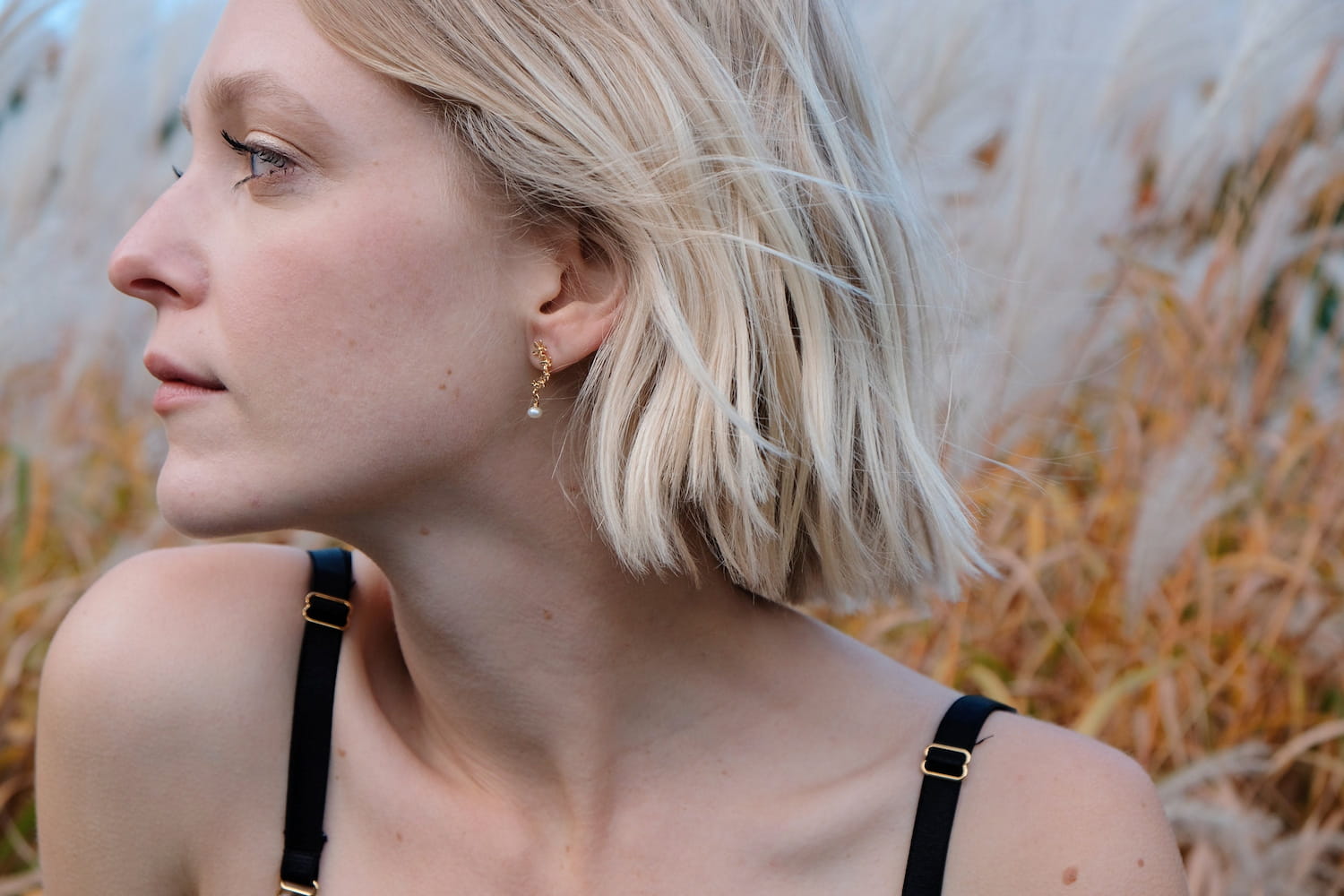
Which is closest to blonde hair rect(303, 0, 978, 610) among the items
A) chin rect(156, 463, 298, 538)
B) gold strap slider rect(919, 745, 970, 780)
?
gold strap slider rect(919, 745, 970, 780)

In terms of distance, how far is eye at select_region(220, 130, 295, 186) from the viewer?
1197mm

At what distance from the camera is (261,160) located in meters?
1.21

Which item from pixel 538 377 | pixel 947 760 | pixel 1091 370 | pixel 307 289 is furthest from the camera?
pixel 1091 370

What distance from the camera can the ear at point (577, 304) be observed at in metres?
1.27

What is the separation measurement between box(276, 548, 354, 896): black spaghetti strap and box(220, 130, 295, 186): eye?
1.64ft

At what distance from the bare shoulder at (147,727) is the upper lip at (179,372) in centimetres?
34

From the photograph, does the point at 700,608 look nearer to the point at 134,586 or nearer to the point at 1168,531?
the point at 134,586

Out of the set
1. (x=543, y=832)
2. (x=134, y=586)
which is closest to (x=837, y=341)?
(x=543, y=832)

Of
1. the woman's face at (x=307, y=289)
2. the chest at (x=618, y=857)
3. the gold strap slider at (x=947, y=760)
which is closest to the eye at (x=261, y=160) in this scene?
the woman's face at (x=307, y=289)

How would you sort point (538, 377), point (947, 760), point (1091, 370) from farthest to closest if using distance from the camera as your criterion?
point (1091, 370)
point (947, 760)
point (538, 377)

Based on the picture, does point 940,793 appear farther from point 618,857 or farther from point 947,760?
point 618,857

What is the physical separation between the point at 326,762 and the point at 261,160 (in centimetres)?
64

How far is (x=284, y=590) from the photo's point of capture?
150cm

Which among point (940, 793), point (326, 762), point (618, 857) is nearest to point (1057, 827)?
point (940, 793)
